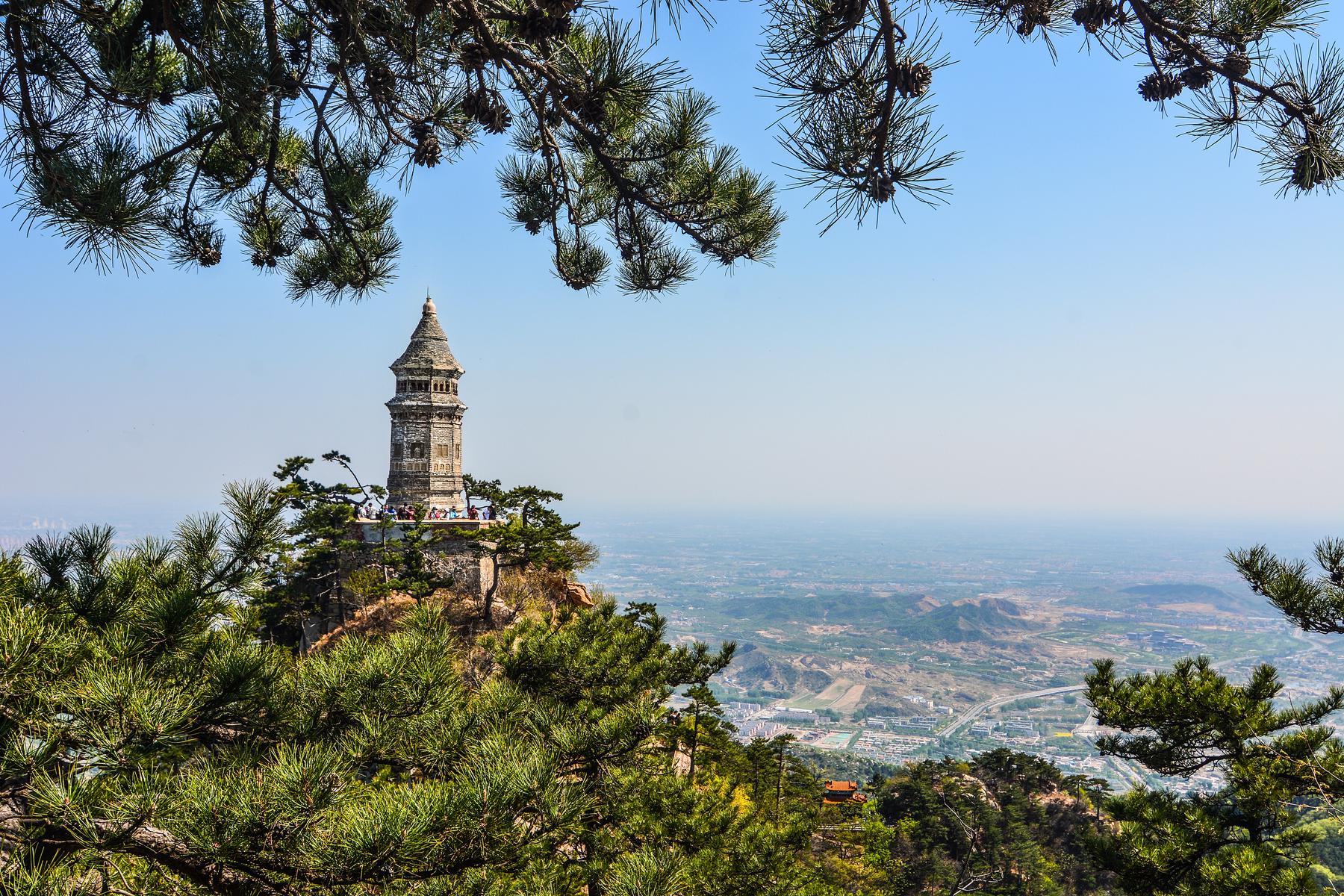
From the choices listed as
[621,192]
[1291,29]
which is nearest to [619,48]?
[621,192]

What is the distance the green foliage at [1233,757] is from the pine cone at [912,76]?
4.76m

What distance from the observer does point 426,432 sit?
16422 millimetres

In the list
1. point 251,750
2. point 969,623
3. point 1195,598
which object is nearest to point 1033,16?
point 251,750

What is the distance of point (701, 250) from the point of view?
4.64 m

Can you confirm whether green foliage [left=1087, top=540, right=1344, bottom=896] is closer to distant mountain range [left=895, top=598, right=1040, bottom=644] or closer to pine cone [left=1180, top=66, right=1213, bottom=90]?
pine cone [left=1180, top=66, right=1213, bottom=90]

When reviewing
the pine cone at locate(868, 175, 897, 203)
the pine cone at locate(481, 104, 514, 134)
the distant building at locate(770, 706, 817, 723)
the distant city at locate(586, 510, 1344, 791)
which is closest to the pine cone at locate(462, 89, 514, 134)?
the pine cone at locate(481, 104, 514, 134)

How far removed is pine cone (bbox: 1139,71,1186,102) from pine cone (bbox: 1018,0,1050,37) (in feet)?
1.73

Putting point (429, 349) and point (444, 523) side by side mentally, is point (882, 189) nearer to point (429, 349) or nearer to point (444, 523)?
point (444, 523)

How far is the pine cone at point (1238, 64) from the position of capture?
3.27 m

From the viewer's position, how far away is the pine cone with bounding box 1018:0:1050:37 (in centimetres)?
350

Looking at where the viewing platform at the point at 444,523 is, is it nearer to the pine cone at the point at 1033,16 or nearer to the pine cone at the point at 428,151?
the pine cone at the point at 428,151

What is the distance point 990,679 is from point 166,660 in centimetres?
10514

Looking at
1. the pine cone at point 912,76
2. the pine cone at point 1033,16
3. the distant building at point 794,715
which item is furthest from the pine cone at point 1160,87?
the distant building at point 794,715

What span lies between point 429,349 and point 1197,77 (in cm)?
1549
